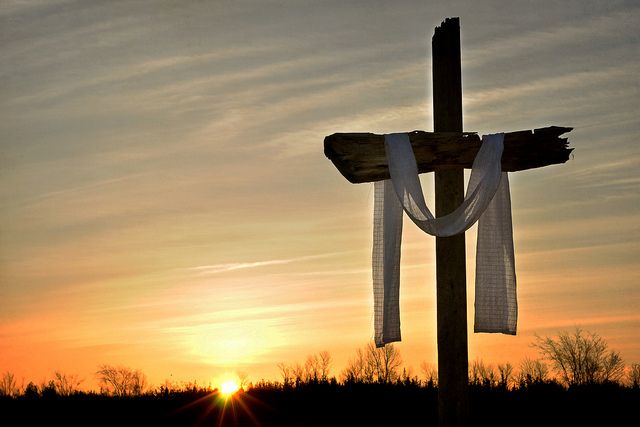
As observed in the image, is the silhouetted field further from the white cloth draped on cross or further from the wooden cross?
the wooden cross

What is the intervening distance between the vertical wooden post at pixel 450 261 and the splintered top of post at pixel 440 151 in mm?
177

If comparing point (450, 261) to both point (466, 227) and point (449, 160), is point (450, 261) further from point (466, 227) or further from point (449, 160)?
point (449, 160)

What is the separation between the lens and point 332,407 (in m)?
13.8

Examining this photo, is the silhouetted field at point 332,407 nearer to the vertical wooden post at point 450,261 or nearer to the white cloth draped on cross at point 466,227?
the white cloth draped on cross at point 466,227

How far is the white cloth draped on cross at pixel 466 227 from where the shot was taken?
980cm

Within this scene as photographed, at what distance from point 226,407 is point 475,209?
228 inches

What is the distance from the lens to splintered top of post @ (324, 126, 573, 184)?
9695 millimetres

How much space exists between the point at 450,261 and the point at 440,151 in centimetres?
114

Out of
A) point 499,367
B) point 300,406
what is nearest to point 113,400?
point 300,406

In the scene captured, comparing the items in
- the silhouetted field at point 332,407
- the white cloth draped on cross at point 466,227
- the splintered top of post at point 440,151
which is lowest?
the silhouetted field at point 332,407

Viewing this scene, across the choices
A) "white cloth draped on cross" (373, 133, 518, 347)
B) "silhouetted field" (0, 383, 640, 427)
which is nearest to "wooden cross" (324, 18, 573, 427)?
"white cloth draped on cross" (373, 133, 518, 347)

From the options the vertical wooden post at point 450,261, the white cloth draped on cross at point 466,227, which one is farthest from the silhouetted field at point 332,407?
the vertical wooden post at point 450,261

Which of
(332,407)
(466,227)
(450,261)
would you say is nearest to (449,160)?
(466,227)

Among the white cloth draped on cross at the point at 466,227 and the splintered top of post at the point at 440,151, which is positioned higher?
the splintered top of post at the point at 440,151
